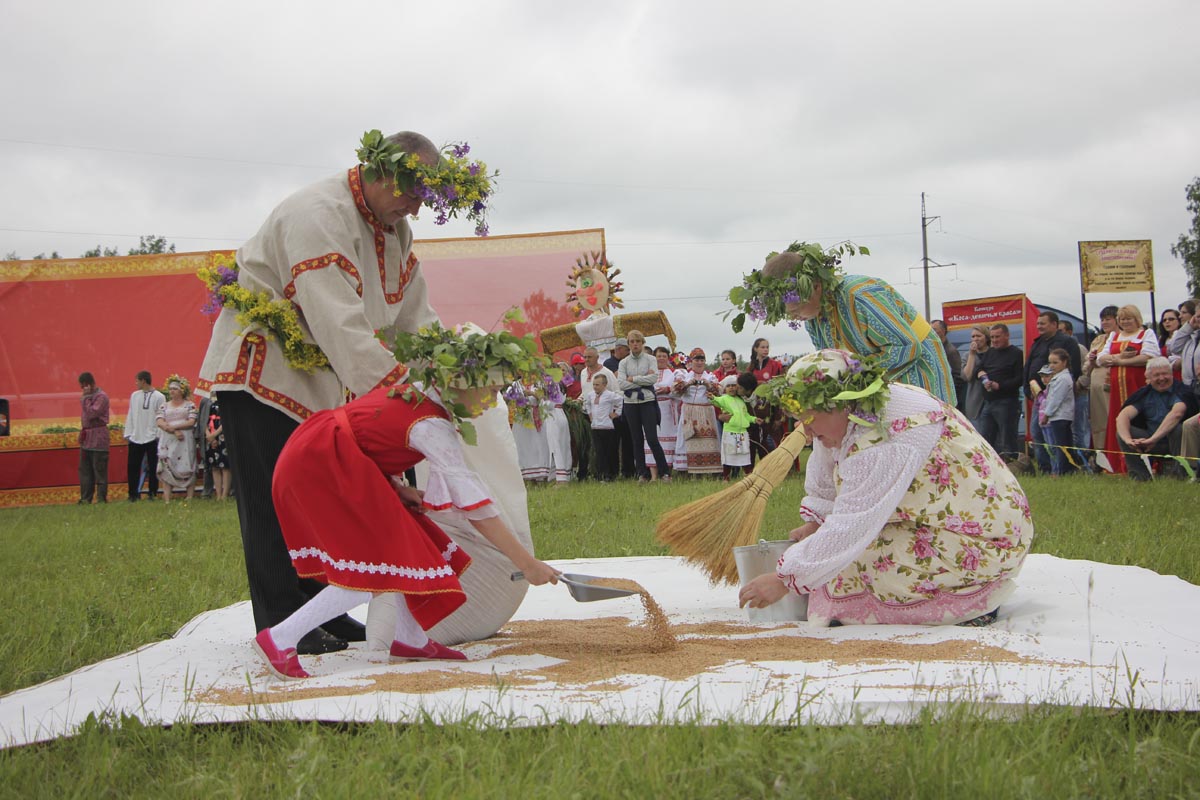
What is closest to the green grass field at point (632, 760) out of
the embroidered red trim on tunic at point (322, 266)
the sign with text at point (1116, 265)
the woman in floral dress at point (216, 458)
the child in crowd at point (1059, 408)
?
the embroidered red trim on tunic at point (322, 266)

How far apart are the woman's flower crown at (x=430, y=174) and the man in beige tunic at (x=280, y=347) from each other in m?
0.05

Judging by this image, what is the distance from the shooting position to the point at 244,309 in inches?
156

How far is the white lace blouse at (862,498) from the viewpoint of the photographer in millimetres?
3803

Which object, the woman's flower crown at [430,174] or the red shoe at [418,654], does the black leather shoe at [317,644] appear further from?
the woman's flower crown at [430,174]

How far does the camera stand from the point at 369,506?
3.51 metres

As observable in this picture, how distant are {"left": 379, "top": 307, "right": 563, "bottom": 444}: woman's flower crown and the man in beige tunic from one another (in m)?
0.28

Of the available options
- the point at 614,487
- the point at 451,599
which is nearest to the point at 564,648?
the point at 451,599

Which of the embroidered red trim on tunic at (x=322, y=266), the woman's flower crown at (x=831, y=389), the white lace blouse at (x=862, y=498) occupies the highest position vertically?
the embroidered red trim on tunic at (x=322, y=266)

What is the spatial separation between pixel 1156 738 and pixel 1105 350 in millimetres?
9374

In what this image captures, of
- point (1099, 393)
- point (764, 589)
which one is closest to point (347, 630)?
point (764, 589)

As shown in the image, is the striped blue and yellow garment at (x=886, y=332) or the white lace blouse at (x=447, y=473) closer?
Result: the white lace blouse at (x=447, y=473)

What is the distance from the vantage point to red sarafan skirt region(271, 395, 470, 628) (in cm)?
350

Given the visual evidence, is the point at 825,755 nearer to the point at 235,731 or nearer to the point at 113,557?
the point at 235,731

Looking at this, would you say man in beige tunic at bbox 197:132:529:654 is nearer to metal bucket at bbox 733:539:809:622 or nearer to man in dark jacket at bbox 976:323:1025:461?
metal bucket at bbox 733:539:809:622
